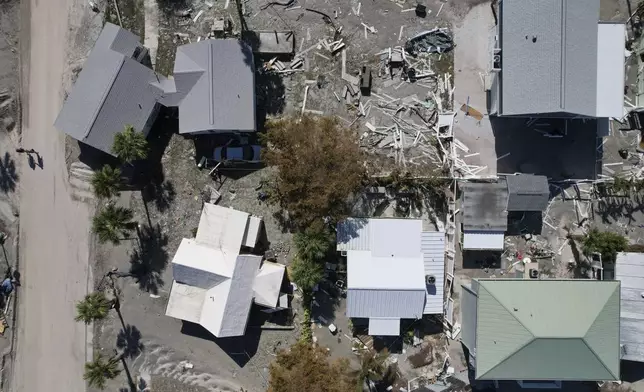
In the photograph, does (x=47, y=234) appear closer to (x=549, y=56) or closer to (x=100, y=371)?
(x=100, y=371)

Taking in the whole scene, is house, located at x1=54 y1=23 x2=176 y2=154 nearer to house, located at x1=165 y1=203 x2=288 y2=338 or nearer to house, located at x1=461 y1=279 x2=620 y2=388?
house, located at x1=165 y1=203 x2=288 y2=338

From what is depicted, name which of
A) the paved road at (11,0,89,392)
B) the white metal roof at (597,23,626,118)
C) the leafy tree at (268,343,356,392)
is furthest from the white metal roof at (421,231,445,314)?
the paved road at (11,0,89,392)

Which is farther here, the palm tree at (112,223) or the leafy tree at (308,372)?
the palm tree at (112,223)

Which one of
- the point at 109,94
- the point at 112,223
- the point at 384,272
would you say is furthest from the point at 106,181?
the point at 384,272

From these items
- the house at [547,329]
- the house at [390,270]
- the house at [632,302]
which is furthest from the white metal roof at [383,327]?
the house at [632,302]

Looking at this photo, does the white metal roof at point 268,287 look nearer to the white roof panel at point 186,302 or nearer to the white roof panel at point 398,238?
the white roof panel at point 186,302
